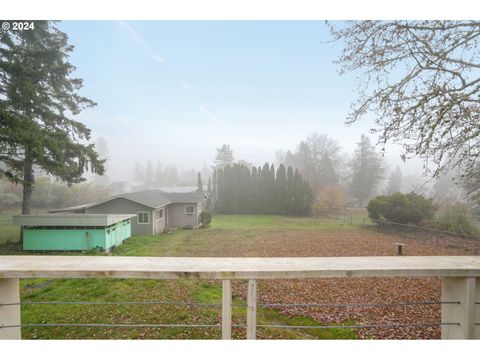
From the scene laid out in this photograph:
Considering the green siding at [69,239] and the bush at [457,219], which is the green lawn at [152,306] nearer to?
the green siding at [69,239]

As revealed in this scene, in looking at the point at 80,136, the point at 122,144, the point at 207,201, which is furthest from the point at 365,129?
the point at 207,201

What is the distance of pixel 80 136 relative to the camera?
2465mm

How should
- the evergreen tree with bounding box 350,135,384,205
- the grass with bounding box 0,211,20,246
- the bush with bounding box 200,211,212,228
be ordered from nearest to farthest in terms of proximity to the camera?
the grass with bounding box 0,211,20,246 → the evergreen tree with bounding box 350,135,384,205 → the bush with bounding box 200,211,212,228

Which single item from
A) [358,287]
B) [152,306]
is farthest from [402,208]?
[152,306]

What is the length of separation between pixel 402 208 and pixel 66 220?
3678 millimetres

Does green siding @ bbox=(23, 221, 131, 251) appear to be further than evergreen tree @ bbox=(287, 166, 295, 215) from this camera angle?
No

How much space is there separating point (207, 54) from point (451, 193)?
2.82 meters

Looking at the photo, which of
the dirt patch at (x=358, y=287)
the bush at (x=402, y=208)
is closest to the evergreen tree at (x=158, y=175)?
the dirt patch at (x=358, y=287)

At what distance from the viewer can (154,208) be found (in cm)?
323

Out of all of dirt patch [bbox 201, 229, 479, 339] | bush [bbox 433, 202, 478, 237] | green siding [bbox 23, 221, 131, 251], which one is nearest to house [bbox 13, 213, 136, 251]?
green siding [bbox 23, 221, 131, 251]

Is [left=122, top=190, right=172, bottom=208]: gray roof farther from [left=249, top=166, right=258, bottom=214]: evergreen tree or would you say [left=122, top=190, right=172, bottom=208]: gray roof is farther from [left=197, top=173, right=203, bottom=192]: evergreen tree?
[left=249, top=166, right=258, bottom=214]: evergreen tree

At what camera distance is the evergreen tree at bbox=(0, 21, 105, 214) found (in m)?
2.03

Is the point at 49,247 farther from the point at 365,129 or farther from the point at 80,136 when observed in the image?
the point at 365,129

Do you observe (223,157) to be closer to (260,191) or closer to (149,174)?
(260,191)
